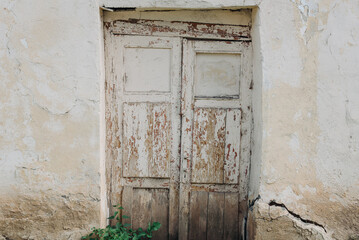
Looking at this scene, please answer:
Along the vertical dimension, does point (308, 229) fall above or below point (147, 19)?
below

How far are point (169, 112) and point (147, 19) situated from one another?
77 centimetres

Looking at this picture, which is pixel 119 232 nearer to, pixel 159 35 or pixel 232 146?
pixel 232 146

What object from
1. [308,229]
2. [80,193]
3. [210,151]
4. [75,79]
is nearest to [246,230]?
[308,229]

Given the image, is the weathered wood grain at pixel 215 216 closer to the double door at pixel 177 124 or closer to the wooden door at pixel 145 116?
the double door at pixel 177 124

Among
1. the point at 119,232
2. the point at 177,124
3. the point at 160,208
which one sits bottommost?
the point at 119,232

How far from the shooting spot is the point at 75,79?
250cm

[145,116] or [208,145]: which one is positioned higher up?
[145,116]

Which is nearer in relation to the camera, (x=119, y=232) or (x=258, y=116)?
(x=258, y=116)

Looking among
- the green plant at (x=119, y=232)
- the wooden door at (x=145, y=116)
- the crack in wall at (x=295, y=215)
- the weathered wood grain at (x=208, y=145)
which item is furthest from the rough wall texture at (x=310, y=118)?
the green plant at (x=119, y=232)

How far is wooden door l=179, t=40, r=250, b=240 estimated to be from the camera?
2771mm

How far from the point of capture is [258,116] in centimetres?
261

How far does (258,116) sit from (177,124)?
663 mm

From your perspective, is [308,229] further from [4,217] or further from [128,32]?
[4,217]

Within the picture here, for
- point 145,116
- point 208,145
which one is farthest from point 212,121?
point 145,116
